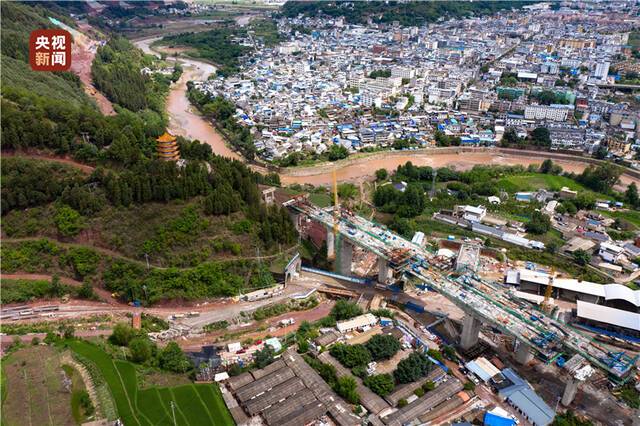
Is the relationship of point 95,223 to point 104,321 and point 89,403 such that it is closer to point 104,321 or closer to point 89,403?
point 104,321

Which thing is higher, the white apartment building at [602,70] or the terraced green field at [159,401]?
the white apartment building at [602,70]

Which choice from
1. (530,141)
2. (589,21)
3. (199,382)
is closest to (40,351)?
(199,382)

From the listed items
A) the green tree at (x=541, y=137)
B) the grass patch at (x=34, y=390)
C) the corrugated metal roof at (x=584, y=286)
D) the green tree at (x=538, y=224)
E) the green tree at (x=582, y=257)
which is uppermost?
the green tree at (x=541, y=137)

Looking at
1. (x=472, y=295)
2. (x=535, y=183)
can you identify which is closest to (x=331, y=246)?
(x=472, y=295)

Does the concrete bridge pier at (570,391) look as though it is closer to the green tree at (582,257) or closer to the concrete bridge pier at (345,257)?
the green tree at (582,257)

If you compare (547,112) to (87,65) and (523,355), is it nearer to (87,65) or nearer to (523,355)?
(523,355)

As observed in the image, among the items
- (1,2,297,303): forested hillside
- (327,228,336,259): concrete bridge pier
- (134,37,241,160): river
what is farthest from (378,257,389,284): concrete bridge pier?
(134,37,241,160): river

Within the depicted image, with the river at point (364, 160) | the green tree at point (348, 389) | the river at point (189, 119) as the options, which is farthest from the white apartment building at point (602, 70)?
the green tree at point (348, 389)
